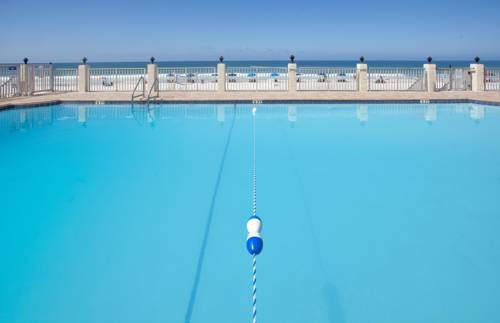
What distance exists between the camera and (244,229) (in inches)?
223

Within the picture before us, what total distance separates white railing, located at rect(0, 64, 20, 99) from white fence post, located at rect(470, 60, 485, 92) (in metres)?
17.4

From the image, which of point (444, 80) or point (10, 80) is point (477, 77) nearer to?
point (444, 80)

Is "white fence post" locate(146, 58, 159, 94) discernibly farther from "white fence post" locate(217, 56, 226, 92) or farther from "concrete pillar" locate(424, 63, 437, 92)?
"concrete pillar" locate(424, 63, 437, 92)

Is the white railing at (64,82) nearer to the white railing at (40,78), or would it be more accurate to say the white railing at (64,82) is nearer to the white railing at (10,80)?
the white railing at (40,78)

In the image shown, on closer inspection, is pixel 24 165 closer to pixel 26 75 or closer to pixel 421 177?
pixel 421 177

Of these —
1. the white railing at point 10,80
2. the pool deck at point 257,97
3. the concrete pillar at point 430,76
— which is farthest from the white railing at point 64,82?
the concrete pillar at point 430,76

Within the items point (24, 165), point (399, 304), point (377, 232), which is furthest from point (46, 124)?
point (399, 304)

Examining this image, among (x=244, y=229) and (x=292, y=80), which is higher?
(x=292, y=80)

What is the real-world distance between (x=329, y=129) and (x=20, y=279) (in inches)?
366

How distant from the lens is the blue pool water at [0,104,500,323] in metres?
3.96

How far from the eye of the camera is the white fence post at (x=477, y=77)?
1980 cm

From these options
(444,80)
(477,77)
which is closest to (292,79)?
(444,80)

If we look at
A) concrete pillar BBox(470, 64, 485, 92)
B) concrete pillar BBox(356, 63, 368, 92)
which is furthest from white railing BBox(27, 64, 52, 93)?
concrete pillar BBox(470, 64, 485, 92)

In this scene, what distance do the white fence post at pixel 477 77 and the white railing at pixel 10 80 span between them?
17.4 metres
